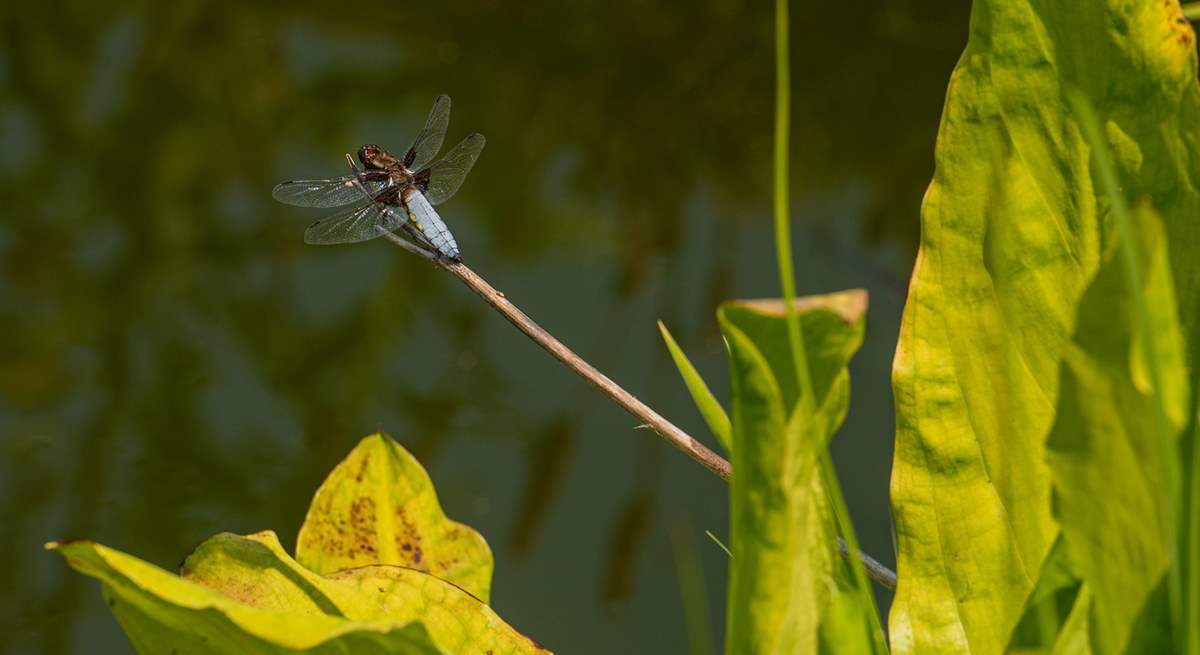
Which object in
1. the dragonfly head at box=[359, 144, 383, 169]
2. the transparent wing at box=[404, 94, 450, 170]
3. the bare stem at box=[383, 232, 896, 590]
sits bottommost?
the bare stem at box=[383, 232, 896, 590]

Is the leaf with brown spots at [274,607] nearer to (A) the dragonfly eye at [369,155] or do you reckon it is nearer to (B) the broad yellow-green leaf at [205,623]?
(B) the broad yellow-green leaf at [205,623]

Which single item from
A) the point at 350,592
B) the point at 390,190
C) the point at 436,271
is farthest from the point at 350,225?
the point at 436,271

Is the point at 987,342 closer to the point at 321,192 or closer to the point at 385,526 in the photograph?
the point at 385,526

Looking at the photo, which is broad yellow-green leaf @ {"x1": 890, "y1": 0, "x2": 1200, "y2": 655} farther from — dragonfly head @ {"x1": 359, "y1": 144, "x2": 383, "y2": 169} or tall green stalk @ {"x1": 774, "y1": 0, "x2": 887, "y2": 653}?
dragonfly head @ {"x1": 359, "y1": 144, "x2": 383, "y2": 169}

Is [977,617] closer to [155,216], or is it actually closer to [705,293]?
[705,293]

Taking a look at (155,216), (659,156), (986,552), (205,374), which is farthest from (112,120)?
(986,552)

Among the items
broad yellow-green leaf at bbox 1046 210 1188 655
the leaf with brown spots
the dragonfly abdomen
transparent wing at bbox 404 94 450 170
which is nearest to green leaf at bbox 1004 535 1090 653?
broad yellow-green leaf at bbox 1046 210 1188 655
